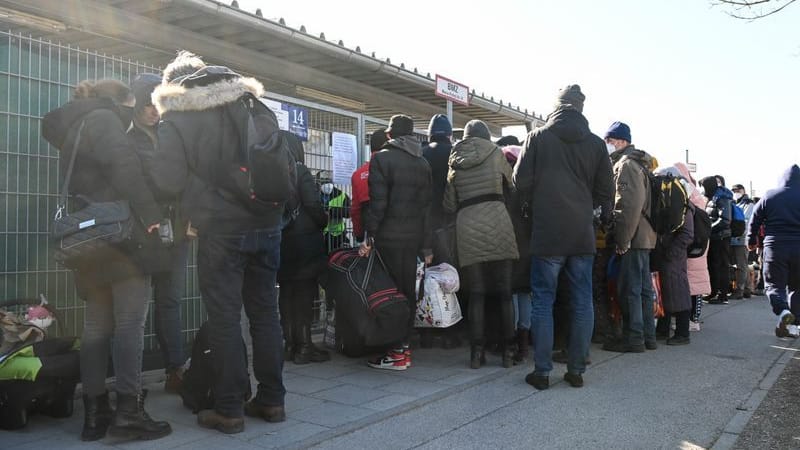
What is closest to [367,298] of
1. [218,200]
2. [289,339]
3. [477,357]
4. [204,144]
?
[289,339]

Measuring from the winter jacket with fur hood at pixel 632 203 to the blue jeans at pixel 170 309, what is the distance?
3.82m

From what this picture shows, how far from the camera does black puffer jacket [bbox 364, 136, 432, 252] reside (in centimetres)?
515

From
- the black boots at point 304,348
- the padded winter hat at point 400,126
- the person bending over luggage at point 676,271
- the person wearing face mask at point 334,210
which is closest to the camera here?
the padded winter hat at point 400,126

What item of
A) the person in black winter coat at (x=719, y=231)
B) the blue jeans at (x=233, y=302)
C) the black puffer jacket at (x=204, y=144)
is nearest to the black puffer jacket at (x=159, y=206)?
the black puffer jacket at (x=204, y=144)

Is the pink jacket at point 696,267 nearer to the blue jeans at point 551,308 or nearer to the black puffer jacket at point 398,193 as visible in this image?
the blue jeans at point 551,308

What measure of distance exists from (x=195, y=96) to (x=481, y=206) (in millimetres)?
2553

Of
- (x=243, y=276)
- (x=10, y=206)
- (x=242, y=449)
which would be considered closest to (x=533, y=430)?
(x=242, y=449)

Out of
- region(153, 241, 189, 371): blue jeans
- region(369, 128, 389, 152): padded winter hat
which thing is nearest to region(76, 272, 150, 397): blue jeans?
region(153, 241, 189, 371): blue jeans

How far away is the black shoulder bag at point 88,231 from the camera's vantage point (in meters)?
3.40

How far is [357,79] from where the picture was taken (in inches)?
373

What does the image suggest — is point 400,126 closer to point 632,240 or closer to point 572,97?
point 572,97

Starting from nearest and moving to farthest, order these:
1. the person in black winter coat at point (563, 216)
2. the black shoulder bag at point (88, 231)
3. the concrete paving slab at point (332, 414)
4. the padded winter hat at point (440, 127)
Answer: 1. the black shoulder bag at point (88, 231)
2. the concrete paving slab at point (332, 414)
3. the person in black winter coat at point (563, 216)
4. the padded winter hat at point (440, 127)

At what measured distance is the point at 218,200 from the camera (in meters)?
3.61

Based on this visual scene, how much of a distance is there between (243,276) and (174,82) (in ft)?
3.79
